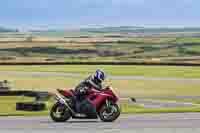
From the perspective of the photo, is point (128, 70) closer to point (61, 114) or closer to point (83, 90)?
point (61, 114)

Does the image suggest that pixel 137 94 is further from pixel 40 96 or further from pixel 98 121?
pixel 98 121

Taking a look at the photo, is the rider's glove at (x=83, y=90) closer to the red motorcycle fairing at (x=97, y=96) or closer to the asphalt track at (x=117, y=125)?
the red motorcycle fairing at (x=97, y=96)

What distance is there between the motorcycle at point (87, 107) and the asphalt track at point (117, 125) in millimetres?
253

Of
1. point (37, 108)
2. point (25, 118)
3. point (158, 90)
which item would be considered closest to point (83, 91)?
point (25, 118)

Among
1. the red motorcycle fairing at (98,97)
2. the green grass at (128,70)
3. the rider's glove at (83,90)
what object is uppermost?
the rider's glove at (83,90)

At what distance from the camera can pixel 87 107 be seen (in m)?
22.2

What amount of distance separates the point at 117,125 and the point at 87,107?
173 centimetres

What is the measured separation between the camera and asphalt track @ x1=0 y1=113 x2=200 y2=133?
19453 mm

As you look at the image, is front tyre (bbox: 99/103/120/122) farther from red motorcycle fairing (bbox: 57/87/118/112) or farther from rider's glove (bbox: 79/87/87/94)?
rider's glove (bbox: 79/87/87/94)

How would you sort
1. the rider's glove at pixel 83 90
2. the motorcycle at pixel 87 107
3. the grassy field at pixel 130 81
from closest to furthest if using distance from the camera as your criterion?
1. the rider's glove at pixel 83 90
2. the motorcycle at pixel 87 107
3. the grassy field at pixel 130 81

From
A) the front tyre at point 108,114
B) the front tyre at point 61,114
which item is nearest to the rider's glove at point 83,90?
the front tyre at point 61,114

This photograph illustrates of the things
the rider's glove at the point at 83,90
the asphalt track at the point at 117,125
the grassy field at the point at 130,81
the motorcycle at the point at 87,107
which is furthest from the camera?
the grassy field at the point at 130,81

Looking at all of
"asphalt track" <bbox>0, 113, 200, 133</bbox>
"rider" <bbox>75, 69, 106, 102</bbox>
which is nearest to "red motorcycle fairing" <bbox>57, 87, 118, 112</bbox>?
"rider" <bbox>75, 69, 106, 102</bbox>

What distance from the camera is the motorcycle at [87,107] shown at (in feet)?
73.1
